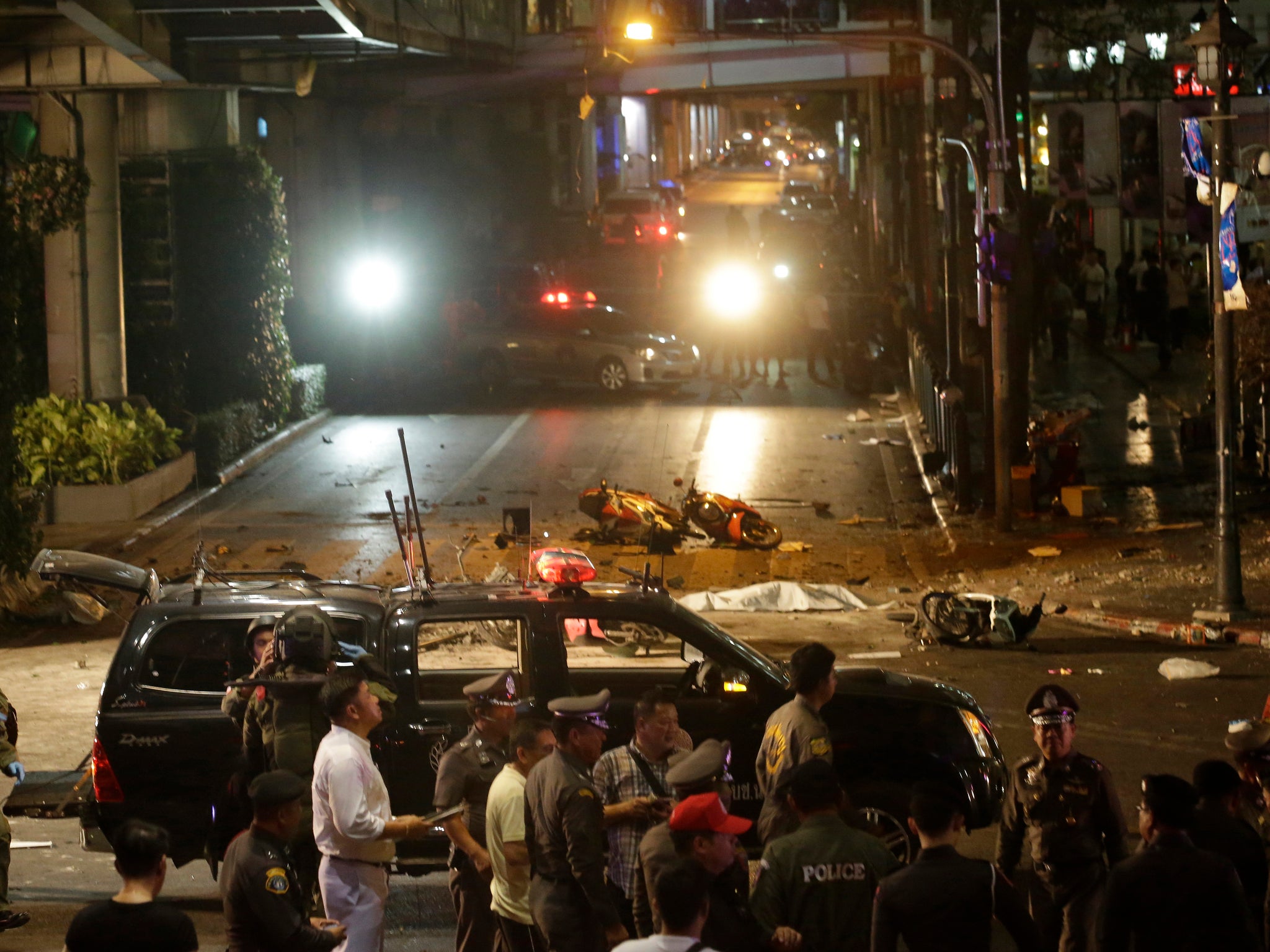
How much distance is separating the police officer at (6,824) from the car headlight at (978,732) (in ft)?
15.8

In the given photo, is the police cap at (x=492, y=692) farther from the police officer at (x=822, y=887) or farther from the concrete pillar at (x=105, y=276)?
the concrete pillar at (x=105, y=276)

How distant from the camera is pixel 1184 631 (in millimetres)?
14836

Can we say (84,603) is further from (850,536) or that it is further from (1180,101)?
(1180,101)

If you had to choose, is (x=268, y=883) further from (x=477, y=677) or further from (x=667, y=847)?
(x=477, y=677)

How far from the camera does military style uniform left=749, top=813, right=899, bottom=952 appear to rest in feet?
17.4

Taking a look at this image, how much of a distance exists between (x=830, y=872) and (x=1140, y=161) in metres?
19.3

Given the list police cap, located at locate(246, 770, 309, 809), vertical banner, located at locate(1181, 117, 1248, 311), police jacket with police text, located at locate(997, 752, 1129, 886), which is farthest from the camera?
vertical banner, located at locate(1181, 117, 1248, 311)

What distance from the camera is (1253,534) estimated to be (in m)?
18.3

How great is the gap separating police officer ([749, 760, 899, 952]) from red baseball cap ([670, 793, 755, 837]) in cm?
19

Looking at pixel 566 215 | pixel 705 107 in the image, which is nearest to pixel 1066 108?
pixel 566 215

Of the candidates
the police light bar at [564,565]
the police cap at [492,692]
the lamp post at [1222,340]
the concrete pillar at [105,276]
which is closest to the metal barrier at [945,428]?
the lamp post at [1222,340]

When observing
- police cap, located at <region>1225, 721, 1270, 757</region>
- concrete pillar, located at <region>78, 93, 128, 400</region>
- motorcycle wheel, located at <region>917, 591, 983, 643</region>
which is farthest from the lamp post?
concrete pillar, located at <region>78, 93, 128, 400</region>

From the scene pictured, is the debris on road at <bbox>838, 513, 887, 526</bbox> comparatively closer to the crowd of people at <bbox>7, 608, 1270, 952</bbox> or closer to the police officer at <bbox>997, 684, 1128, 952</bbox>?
the crowd of people at <bbox>7, 608, 1270, 952</bbox>

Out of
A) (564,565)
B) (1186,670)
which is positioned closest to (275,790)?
(564,565)
